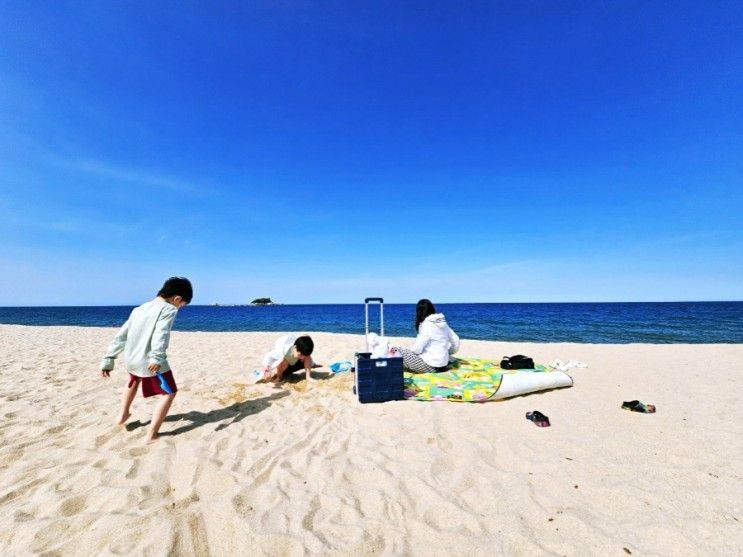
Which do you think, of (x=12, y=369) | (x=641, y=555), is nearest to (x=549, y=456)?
(x=641, y=555)

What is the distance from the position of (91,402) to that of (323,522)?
5087mm

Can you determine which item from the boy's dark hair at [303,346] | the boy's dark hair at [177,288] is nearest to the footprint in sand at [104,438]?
the boy's dark hair at [177,288]

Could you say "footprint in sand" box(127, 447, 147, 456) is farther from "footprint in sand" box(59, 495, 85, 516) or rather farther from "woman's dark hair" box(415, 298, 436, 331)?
"woman's dark hair" box(415, 298, 436, 331)

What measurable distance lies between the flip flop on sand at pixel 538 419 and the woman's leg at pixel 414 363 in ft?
7.88

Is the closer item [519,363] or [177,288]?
[177,288]

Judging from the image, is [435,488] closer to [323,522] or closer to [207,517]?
[323,522]

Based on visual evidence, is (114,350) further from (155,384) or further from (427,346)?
(427,346)

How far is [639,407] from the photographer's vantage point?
199 inches

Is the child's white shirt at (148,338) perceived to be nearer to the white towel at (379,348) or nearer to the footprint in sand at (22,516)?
the footprint in sand at (22,516)

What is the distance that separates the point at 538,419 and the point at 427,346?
2634 mm

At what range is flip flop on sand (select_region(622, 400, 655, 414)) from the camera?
16.4 ft

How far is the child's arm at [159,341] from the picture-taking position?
3.95 m

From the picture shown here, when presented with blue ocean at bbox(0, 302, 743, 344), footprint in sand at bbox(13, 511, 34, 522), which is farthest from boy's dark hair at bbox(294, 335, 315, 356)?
blue ocean at bbox(0, 302, 743, 344)

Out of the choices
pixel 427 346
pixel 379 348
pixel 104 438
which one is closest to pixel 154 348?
pixel 104 438
